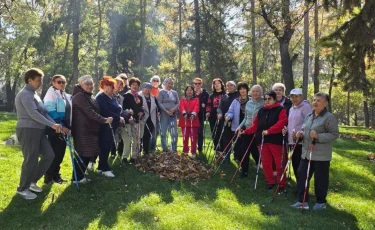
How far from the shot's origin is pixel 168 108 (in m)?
8.56

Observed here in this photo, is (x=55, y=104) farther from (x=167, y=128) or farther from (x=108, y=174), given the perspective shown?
(x=167, y=128)

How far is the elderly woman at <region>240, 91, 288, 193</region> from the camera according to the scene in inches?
249

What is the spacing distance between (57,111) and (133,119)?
2.09 meters

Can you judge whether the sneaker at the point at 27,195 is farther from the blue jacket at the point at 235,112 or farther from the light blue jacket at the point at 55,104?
the blue jacket at the point at 235,112

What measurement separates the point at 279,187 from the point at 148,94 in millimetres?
3869

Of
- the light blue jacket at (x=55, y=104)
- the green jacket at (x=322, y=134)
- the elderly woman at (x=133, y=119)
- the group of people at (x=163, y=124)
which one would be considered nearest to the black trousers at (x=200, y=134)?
the group of people at (x=163, y=124)

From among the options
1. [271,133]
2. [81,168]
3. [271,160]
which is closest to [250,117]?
[271,133]

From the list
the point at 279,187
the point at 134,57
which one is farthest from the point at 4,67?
the point at 279,187

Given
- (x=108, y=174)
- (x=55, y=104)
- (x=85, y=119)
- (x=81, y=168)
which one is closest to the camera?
(x=55, y=104)

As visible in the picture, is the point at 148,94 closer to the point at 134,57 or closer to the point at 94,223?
the point at 94,223

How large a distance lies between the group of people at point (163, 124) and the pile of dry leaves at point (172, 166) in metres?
0.47

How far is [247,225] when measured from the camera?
4.91m

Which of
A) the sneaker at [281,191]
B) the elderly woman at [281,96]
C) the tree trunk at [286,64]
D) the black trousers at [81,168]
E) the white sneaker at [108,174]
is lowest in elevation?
the sneaker at [281,191]

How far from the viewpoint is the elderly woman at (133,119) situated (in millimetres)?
7621
